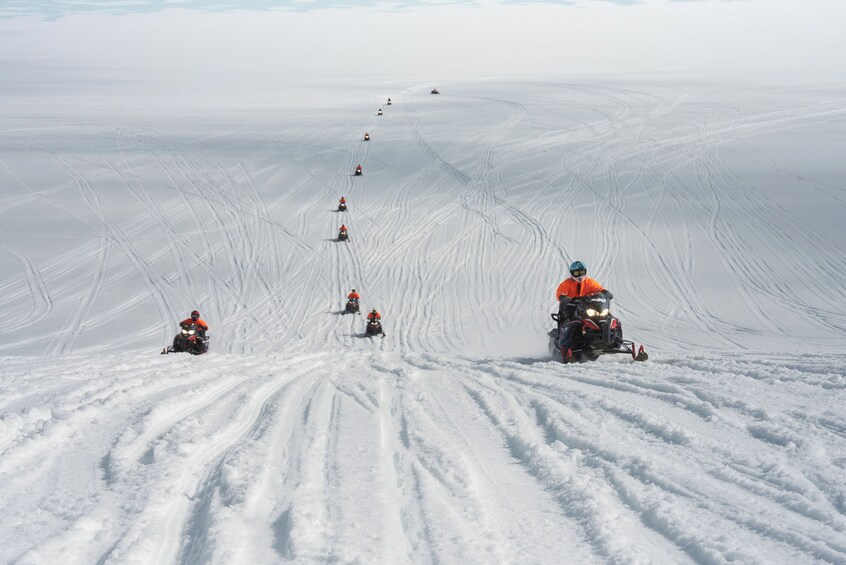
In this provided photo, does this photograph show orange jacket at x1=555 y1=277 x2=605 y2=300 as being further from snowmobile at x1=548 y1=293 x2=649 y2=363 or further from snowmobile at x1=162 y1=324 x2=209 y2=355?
snowmobile at x1=162 y1=324 x2=209 y2=355

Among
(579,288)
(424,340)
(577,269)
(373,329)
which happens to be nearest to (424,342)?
(424,340)

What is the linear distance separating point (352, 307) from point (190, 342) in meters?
5.40

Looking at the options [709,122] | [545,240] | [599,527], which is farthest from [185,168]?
[599,527]

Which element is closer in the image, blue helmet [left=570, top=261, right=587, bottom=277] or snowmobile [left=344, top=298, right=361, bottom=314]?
blue helmet [left=570, top=261, right=587, bottom=277]

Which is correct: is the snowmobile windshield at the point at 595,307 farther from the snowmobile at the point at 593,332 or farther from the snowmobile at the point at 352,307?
the snowmobile at the point at 352,307

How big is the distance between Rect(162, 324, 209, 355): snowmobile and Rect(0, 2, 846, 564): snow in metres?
0.42

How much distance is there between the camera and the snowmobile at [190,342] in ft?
44.9

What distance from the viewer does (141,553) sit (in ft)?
12.0

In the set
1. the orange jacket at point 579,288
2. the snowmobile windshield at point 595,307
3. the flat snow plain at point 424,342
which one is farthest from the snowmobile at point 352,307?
the snowmobile windshield at point 595,307

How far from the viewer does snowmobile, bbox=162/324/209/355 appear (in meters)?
13.7

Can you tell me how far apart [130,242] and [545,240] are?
A: 517 inches

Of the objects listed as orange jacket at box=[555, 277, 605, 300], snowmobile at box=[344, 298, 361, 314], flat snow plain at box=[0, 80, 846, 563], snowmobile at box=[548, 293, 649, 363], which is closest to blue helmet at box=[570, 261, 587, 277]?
orange jacket at box=[555, 277, 605, 300]

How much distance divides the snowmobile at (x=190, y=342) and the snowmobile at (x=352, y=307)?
5.15 m

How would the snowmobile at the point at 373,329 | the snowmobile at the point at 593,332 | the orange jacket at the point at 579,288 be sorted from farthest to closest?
1. the snowmobile at the point at 373,329
2. the orange jacket at the point at 579,288
3. the snowmobile at the point at 593,332
